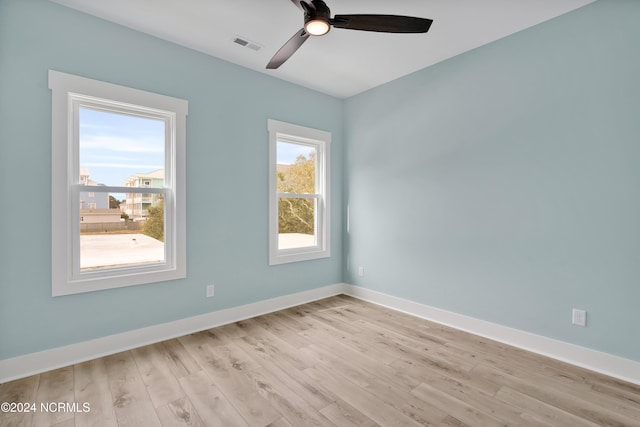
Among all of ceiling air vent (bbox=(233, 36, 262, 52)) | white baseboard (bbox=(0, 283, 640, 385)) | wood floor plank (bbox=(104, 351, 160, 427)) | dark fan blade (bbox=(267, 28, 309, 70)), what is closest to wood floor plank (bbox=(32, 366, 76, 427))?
white baseboard (bbox=(0, 283, 640, 385))

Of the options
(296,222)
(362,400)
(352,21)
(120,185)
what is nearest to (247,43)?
(352,21)

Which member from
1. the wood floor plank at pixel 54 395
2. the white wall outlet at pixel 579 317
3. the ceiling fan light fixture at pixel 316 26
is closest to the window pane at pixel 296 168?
the ceiling fan light fixture at pixel 316 26

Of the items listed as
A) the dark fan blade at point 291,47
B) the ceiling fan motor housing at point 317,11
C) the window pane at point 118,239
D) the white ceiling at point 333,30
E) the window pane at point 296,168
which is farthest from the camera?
the window pane at point 296,168

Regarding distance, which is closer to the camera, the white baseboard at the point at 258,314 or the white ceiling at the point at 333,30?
the white baseboard at the point at 258,314

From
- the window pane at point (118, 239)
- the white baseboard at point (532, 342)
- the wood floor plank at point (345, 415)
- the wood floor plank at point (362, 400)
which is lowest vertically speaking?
the wood floor plank at point (345, 415)

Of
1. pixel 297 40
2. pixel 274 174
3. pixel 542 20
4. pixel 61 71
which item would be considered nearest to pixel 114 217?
pixel 61 71

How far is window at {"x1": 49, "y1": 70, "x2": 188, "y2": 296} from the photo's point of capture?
2.40 meters

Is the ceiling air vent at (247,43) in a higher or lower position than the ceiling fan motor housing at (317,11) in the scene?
higher

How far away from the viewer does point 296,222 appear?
413 centimetres

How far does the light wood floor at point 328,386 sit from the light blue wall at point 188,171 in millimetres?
415

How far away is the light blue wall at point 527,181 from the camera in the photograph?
2.27 m

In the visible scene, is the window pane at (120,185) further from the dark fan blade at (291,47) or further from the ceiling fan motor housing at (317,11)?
the ceiling fan motor housing at (317,11)

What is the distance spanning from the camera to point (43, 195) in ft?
7.66

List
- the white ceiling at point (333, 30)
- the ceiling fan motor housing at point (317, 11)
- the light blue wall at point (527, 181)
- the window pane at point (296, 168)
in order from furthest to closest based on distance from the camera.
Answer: the window pane at point (296, 168)
the white ceiling at point (333, 30)
the light blue wall at point (527, 181)
the ceiling fan motor housing at point (317, 11)
